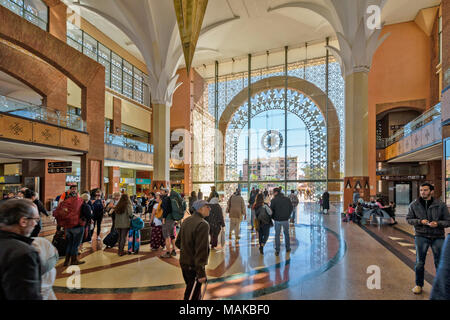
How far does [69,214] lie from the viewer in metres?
4.59

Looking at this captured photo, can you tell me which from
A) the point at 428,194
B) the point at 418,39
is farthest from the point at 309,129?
the point at 428,194

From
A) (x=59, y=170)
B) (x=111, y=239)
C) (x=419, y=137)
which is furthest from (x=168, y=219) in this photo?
(x=419, y=137)

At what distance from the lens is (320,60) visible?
19.3 m

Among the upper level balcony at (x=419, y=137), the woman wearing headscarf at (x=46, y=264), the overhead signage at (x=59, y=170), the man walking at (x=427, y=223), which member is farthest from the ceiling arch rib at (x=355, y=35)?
the overhead signage at (x=59, y=170)

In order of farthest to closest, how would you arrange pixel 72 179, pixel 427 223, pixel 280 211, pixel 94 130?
pixel 72 179 → pixel 94 130 → pixel 280 211 → pixel 427 223

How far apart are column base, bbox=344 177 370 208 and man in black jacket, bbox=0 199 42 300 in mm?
11591

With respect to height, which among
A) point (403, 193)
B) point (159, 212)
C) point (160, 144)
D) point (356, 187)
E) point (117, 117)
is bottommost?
point (403, 193)

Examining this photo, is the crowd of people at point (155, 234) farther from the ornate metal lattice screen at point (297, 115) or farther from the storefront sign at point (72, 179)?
the ornate metal lattice screen at point (297, 115)

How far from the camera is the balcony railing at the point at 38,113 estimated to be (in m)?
9.73

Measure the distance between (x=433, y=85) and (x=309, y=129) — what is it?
26.7 ft

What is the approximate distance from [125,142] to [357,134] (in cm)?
1493

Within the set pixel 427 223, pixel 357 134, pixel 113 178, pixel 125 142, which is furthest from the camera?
pixel 113 178

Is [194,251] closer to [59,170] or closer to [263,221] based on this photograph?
[263,221]
